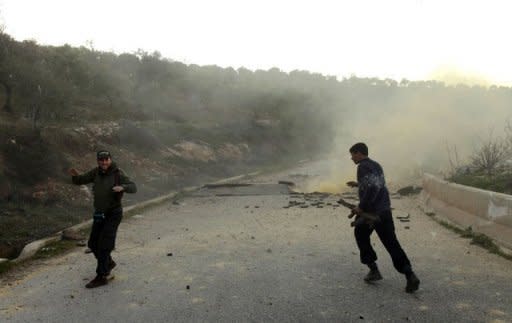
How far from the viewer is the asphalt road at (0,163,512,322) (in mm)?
4805

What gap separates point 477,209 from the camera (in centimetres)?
833

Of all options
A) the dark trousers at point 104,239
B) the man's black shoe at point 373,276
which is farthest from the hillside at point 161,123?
the man's black shoe at point 373,276

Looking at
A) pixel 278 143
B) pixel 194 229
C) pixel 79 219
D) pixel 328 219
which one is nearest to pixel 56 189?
pixel 79 219

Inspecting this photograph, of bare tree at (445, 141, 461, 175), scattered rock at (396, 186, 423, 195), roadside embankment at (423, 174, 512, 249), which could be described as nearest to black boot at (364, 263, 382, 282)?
roadside embankment at (423, 174, 512, 249)

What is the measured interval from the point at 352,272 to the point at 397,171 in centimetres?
1636

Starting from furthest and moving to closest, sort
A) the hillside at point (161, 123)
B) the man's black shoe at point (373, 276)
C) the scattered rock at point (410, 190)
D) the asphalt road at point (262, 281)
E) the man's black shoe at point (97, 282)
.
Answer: the scattered rock at point (410, 190) < the hillside at point (161, 123) < the man's black shoe at point (97, 282) < the man's black shoe at point (373, 276) < the asphalt road at point (262, 281)

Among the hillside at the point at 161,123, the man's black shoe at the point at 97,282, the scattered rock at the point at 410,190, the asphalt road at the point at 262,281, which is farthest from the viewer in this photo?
the scattered rock at the point at 410,190

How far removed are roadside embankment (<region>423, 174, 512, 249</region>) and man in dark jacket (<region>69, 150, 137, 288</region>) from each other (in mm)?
5452

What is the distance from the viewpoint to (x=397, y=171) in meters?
21.8

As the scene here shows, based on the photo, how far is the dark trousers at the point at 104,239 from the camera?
5945mm

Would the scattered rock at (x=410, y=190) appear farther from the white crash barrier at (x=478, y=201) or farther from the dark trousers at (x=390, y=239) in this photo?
the dark trousers at (x=390, y=239)

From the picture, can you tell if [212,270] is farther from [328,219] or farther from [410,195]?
[410,195]

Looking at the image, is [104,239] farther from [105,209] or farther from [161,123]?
[161,123]

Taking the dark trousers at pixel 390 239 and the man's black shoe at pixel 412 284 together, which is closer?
the man's black shoe at pixel 412 284
